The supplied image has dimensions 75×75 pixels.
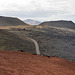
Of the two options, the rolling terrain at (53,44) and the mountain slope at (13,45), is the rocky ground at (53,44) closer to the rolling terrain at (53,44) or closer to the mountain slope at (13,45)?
the rolling terrain at (53,44)

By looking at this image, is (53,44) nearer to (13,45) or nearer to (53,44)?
(53,44)

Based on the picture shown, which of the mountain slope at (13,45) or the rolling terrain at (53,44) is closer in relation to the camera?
the mountain slope at (13,45)

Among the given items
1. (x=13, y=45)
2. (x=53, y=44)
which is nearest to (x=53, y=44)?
(x=53, y=44)

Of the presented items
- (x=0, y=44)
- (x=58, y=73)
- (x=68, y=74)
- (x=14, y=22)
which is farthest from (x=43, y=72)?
(x=14, y=22)

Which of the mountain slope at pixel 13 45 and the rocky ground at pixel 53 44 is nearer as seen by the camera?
the mountain slope at pixel 13 45

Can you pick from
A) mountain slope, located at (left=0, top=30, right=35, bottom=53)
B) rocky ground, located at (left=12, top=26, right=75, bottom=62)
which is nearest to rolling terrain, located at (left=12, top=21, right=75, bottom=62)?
rocky ground, located at (left=12, top=26, right=75, bottom=62)

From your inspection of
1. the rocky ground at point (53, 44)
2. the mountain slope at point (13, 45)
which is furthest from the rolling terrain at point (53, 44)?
the mountain slope at point (13, 45)

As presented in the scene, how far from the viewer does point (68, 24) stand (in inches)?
6373

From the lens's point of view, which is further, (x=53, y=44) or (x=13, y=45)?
(x=53, y=44)

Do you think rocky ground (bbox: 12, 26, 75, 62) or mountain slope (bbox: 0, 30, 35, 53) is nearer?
mountain slope (bbox: 0, 30, 35, 53)

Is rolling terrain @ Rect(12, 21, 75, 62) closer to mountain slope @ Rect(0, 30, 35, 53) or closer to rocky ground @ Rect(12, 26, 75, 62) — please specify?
rocky ground @ Rect(12, 26, 75, 62)

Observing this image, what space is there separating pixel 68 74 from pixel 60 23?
151m

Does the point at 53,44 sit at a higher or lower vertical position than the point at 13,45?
lower

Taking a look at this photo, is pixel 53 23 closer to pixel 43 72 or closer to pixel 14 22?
pixel 14 22
